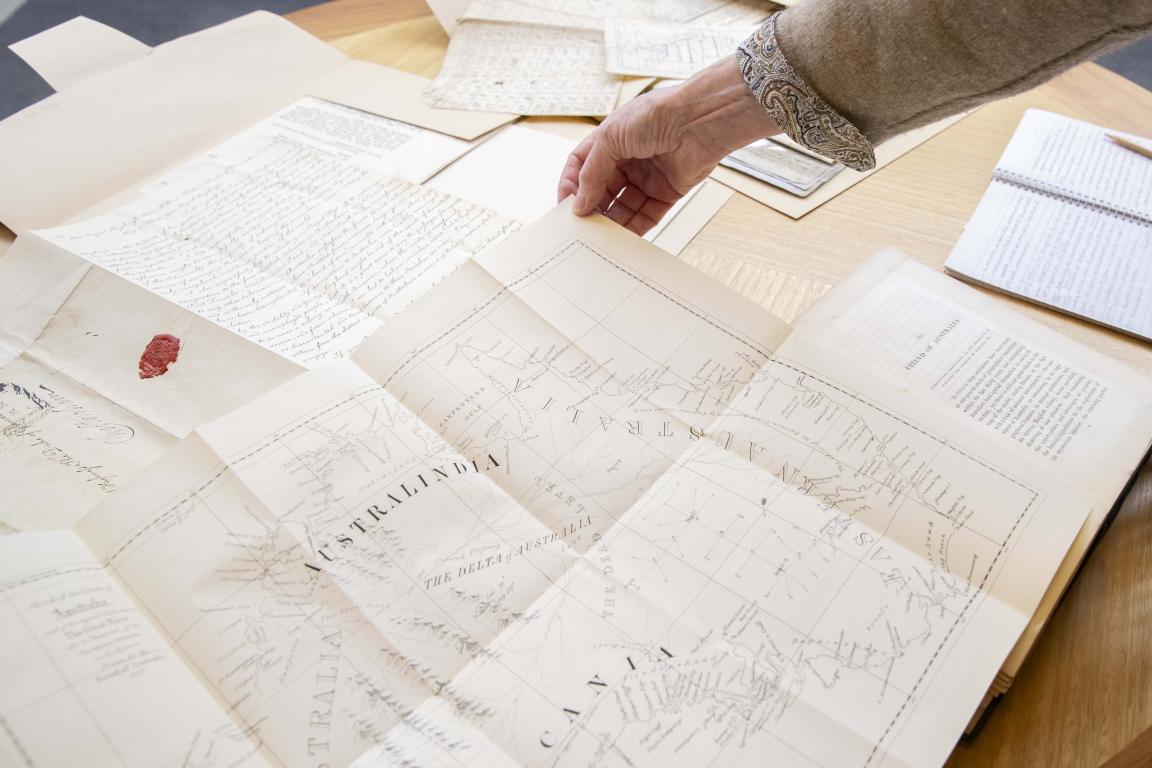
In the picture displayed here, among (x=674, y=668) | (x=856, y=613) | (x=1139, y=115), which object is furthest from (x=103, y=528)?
(x=1139, y=115)

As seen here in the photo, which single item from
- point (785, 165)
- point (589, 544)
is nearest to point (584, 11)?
point (785, 165)

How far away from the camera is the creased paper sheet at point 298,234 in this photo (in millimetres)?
696

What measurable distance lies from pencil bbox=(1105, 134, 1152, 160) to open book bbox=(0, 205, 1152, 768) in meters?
0.37

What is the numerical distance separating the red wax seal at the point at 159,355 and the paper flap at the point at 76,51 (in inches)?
19.0

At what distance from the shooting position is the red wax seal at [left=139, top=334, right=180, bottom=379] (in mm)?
647

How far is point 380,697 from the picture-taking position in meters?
0.44

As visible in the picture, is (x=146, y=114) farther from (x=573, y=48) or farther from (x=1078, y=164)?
(x=1078, y=164)

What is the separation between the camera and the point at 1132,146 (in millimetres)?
840

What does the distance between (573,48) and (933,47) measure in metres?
0.59

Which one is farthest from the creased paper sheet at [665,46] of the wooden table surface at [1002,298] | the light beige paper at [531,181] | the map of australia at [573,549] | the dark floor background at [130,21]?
the dark floor background at [130,21]

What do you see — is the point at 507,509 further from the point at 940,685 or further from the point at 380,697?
the point at 940,685

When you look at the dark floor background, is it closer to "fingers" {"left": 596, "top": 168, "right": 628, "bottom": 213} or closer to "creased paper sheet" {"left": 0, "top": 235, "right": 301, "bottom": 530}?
"creased paper sheet" {"left": 0, "top": 235, "right": 301, "bottom": 530}

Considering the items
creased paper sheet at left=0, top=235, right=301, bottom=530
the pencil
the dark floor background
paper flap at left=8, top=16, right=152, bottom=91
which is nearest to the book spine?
the pencil

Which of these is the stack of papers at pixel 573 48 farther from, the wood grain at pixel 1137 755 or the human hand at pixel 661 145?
the wood grain at pixel 1137 755
